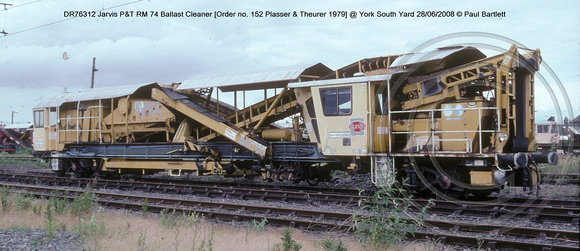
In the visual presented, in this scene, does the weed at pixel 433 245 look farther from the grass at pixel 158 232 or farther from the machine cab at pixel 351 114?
the machine cab at pixel 351 114

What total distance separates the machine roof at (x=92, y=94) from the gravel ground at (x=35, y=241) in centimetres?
817

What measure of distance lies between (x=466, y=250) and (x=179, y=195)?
8.63 meters

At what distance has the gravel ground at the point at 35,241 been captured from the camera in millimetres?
6812

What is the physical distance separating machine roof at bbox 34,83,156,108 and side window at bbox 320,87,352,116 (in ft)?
24.1

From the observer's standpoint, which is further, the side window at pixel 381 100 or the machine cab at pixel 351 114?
the side window at pixel 381 100

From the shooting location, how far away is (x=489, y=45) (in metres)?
7.13

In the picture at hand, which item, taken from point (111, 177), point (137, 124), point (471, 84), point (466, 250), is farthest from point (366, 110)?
point (111, 177)

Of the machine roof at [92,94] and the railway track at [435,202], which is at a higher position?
the machine roof at [92,94]

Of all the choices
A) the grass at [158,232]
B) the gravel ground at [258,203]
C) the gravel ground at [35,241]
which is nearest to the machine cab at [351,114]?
the gravel ground at [258,203]

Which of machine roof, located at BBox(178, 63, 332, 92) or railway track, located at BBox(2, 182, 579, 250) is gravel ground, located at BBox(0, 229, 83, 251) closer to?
railway track, located at BBox(2, 182, 579, 250)

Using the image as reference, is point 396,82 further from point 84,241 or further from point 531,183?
point 84,241

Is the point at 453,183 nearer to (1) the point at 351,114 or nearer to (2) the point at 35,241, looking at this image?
(1) the point at 351,114

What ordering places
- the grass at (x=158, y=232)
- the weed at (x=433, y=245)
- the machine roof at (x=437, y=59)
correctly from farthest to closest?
the machine roof at (x=437, y=59) < the grass at (x=158, y=232) < the weed at (x=433, y=245)

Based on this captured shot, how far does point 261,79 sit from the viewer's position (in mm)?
12109
